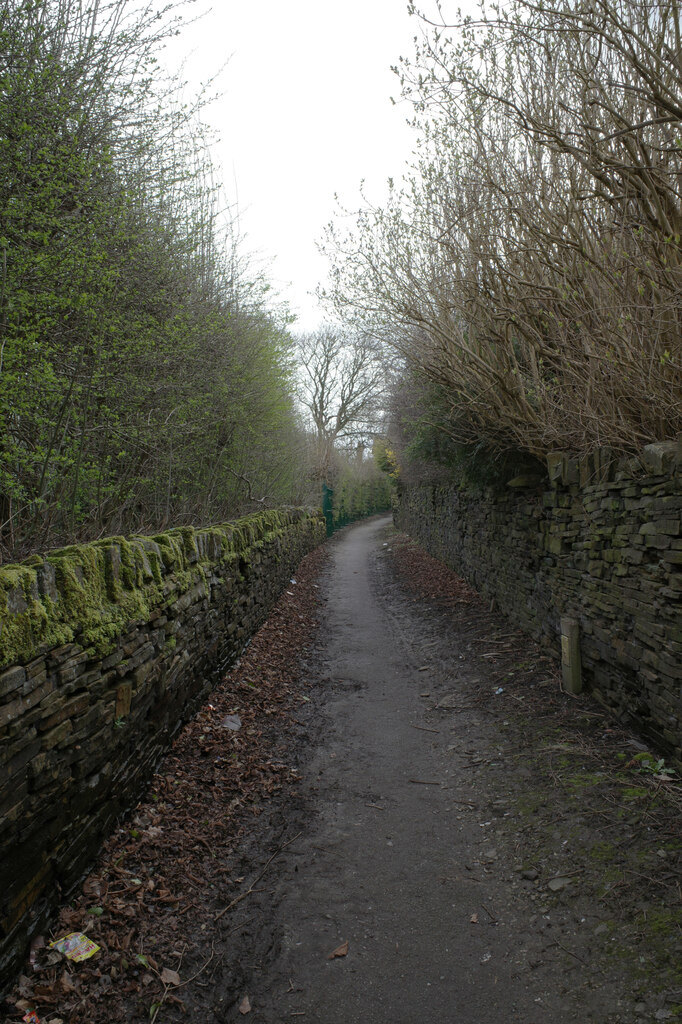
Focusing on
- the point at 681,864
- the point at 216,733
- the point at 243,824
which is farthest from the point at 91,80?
the point at 681,864

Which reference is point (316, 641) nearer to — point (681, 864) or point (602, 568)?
point (602, 568)

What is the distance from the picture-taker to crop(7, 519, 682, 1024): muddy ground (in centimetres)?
276

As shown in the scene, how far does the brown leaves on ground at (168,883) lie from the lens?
8.91ft

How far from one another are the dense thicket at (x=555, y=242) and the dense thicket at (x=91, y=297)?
2773 mm

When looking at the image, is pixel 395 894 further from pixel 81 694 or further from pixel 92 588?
pixel 92 588

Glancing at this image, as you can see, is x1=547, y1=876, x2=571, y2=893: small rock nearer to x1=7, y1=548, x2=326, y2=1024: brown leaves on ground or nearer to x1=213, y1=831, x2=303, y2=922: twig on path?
x1=213, y1=831, x2=303, y2=922: twig on path

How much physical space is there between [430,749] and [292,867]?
1895 millimetres

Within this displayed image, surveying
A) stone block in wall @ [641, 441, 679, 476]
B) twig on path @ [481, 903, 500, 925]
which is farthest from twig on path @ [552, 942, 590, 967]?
stone block in wall @ [641, 441, 679, 476]

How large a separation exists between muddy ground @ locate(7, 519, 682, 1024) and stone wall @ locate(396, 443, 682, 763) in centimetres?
42

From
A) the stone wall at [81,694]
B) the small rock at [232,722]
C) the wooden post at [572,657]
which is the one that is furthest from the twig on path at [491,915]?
the wooden post at [572,657]

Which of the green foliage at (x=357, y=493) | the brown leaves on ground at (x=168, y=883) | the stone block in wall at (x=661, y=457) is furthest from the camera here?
the green foliage at (x=357, y=493)

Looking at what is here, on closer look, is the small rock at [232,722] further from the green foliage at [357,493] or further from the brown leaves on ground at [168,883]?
the green foliage at [357,493]

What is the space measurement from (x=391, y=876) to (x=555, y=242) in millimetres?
5247

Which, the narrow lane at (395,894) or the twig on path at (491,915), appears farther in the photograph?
the twig on path at (491,915)
